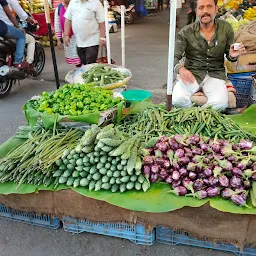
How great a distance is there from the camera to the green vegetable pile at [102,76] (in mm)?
4111

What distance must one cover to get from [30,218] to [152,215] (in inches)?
45.2

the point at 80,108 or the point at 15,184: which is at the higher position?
the point at 80,108

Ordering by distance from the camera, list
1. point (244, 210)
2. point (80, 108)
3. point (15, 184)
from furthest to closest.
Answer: point (80, 108), point (15, 184), point (244, 210)

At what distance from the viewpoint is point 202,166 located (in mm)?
2277

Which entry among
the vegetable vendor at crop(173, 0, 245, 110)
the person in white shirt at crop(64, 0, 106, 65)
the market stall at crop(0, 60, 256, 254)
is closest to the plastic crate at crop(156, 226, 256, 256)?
the market stall at crop(0, 60, 256, 254)

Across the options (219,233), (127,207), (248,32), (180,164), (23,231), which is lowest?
(23,231)

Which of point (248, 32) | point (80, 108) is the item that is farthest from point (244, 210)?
point (248, 32)

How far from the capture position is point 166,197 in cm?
225

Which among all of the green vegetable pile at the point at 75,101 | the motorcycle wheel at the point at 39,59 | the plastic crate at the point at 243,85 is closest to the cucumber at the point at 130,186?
the green vegetable pile at the point at 75,101

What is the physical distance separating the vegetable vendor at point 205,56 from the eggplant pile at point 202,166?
1.22 metres

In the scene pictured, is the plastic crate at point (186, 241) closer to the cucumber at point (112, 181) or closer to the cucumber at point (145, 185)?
the cucumber at point (145, 185)

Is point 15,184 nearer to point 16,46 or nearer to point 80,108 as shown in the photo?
point 80,108

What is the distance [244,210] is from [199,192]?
31 cm

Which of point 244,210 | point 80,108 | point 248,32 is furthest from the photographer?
point 248,32
